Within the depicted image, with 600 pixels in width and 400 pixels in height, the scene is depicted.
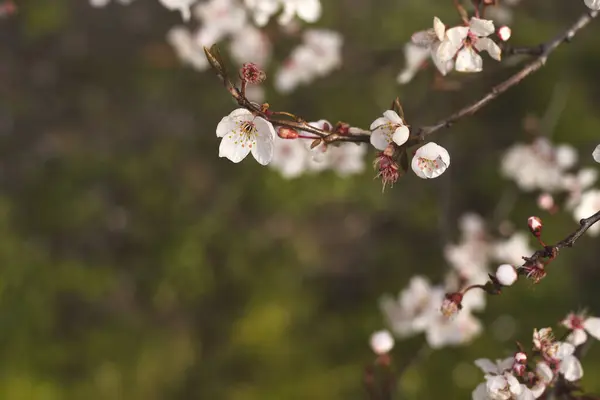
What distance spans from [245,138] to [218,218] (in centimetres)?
194

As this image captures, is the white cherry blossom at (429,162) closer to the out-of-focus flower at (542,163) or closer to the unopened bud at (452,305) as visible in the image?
the unopened bud at (452,305)

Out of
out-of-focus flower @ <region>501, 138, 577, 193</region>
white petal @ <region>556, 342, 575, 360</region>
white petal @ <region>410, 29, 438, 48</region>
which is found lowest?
white petal @ <region>556, 342, 575, 360</region>

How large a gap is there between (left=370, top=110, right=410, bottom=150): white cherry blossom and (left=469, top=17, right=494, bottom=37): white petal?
0.28m

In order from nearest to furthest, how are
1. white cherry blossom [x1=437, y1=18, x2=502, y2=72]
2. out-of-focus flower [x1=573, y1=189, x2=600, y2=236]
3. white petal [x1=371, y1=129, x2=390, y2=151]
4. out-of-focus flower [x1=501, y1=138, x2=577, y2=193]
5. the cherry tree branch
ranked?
the cherry tree branch → white petal [x1=371, y1=129, x2=390, y2=151] → white cherry blossom [x1=437, y1=18, x2=502, y2=72] → out-of-focus flower [x1=573, y1=189, x2=600, y2=236] → out-of-focus flower [x1=501, y1=138, x2=577, y2=193]

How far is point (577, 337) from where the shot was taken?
1200 mm

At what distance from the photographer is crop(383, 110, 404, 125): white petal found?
3.23 ft

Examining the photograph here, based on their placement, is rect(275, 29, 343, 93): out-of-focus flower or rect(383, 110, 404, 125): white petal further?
rect(275, 29, 343, 93): out-of-focus flower

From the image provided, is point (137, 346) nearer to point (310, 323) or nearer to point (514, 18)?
point (310, 323)

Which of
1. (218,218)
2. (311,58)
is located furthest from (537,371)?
(218,218)

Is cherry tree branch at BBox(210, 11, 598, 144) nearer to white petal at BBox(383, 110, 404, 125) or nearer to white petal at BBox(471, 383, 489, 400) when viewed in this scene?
white petal at BBox(383, 110, 404, 125)

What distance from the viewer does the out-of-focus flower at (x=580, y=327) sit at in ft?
3.93

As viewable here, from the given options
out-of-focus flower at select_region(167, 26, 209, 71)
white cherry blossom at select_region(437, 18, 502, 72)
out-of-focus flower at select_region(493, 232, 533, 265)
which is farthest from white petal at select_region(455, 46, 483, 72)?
out-of-focus flower at select_region(167, 26, 209, 71)

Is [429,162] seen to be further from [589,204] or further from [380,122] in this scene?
[589,204]

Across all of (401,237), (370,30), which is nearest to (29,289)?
(401,237)
